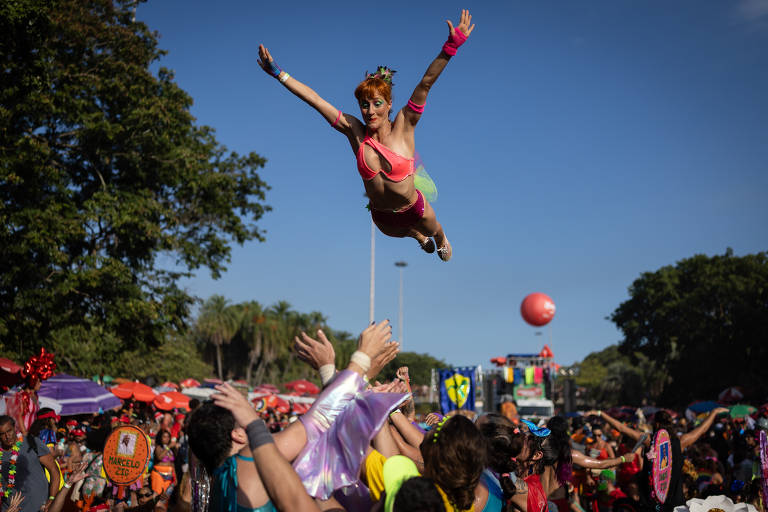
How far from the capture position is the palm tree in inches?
1991

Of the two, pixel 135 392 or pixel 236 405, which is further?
pixel 135 392

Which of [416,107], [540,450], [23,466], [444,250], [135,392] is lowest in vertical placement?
[23,466]

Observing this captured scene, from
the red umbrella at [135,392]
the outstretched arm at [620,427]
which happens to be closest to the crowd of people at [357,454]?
the outstretched arm at [620,427]

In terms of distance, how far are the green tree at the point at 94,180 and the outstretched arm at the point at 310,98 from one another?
33.5 ft

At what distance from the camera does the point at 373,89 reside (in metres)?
4.30

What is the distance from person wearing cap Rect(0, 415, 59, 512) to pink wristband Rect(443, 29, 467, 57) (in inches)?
178

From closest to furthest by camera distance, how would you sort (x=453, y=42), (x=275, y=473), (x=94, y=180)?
(x=275, y=473), (x=453, y=42), (x=94, y=180)

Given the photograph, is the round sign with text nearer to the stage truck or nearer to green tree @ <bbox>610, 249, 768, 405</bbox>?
the stage truck

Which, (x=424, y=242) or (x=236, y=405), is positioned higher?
(x=424, y=242)

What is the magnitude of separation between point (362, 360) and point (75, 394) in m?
13.0

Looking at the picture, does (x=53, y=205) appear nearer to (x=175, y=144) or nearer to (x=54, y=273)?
(x=54, y=273)

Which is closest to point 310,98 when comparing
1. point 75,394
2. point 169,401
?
point 75,394

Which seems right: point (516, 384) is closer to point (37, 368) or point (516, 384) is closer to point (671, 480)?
point (671, 480)

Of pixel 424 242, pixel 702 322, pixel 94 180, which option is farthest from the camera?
pixel 702 322
